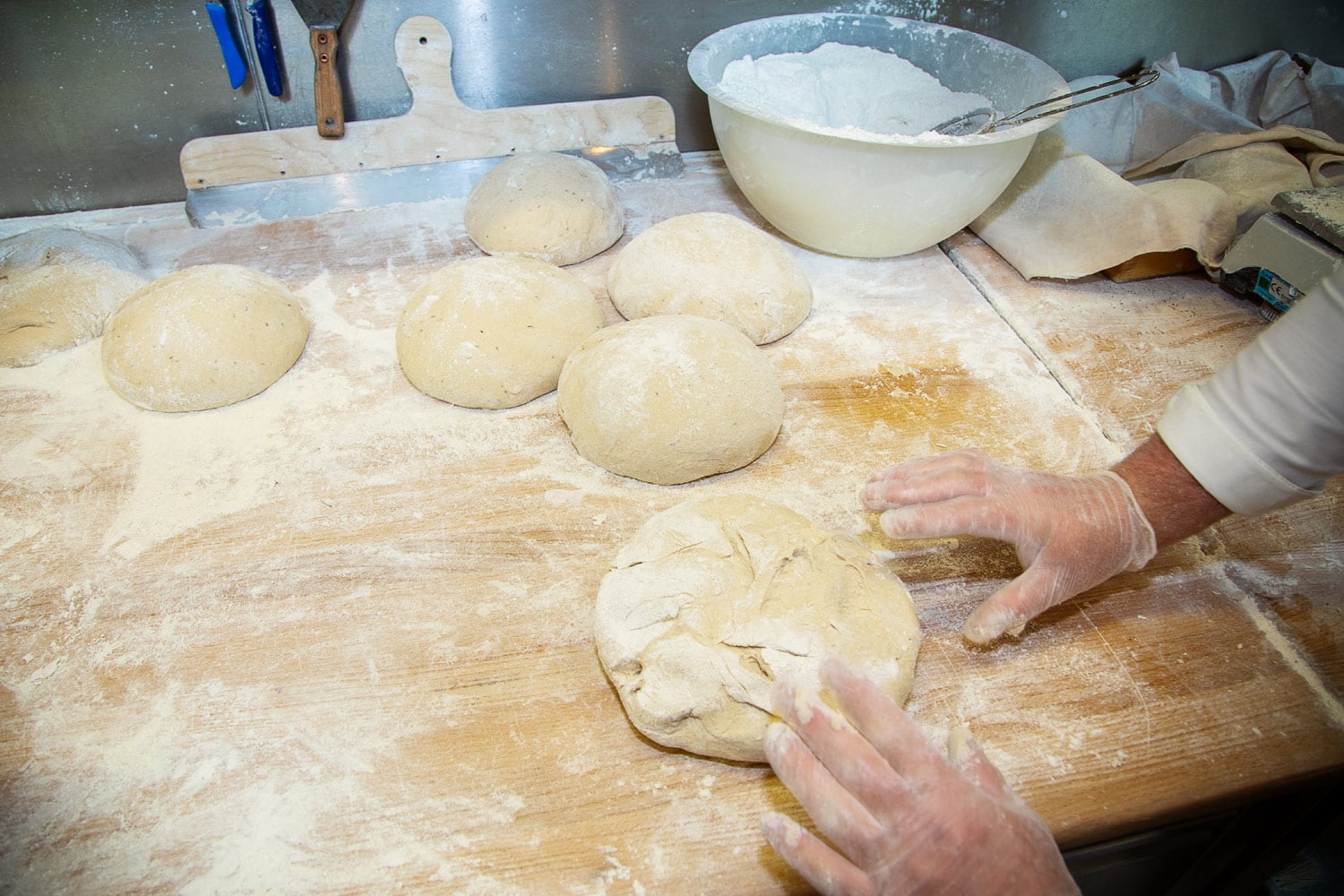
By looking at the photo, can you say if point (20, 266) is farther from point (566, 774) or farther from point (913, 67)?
point (913, 67)

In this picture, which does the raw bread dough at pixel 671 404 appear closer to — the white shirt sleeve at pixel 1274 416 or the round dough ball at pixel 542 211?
the round dough ball at pixel 542 211

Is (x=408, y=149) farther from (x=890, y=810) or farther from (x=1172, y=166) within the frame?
(x=1172, y=166)

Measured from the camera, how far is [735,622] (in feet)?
3.63

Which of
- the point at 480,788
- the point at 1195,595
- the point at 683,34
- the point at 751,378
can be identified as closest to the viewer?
the point at 480,788

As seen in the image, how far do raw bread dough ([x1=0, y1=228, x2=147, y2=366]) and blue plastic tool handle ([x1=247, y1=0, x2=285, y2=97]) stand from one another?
606 millimetres

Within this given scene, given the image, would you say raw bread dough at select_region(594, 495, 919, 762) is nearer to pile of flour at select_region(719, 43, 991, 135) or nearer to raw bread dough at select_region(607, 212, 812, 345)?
raw bread dough at select_region(607, 212, 812, 345)

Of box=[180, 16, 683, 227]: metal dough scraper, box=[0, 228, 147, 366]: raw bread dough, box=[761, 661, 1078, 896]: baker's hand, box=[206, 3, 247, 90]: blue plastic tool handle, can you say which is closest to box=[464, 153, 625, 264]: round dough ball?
box=[180, 16, 683, 227]: metal dough scraper

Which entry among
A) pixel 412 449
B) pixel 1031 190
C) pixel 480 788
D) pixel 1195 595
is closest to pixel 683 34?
pixel 1031 190

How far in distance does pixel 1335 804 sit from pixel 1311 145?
1807 millimetres

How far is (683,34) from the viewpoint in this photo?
2.23 meters

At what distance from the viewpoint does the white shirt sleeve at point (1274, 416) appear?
988 millimetres

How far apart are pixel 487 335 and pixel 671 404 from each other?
444 millimetres

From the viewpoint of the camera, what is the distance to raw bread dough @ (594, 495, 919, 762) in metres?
1.06

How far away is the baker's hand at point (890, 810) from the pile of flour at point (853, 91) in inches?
61.6
